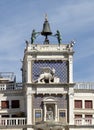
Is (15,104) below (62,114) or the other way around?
the other way around

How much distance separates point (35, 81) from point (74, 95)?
23.1 ft

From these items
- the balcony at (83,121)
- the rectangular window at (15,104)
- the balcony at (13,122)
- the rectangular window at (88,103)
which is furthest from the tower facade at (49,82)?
the rectangular window at (88,103)

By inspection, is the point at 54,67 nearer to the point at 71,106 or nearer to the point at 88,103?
the point at 71,106

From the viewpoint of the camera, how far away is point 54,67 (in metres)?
86.1

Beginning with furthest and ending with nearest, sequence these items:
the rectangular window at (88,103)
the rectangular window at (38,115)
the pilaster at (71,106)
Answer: the rectangular window at (88,103) < the pilaster at (71,106) < the rectangular window at (38,115)

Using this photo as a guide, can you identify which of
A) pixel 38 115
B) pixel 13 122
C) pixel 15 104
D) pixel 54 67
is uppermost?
pixel 54 67

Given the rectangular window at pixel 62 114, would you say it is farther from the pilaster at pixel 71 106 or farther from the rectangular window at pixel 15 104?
the rectangular window at pixel 15 104

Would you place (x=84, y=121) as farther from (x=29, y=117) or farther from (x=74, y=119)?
(x=29, y=117)

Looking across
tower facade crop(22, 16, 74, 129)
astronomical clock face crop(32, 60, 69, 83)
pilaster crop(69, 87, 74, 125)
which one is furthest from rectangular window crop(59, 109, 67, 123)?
astronomical clock face crop(32, 60, 69, 83)

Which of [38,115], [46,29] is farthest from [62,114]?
[46,29]

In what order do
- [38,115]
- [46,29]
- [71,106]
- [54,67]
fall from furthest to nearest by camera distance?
1. [46,29]
2. [54,67]
3. [71,106]
4. [38,115]

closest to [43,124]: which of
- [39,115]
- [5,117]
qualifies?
[39,115]

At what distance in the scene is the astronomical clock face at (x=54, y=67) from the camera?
85.7 m

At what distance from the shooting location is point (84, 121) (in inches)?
3374
